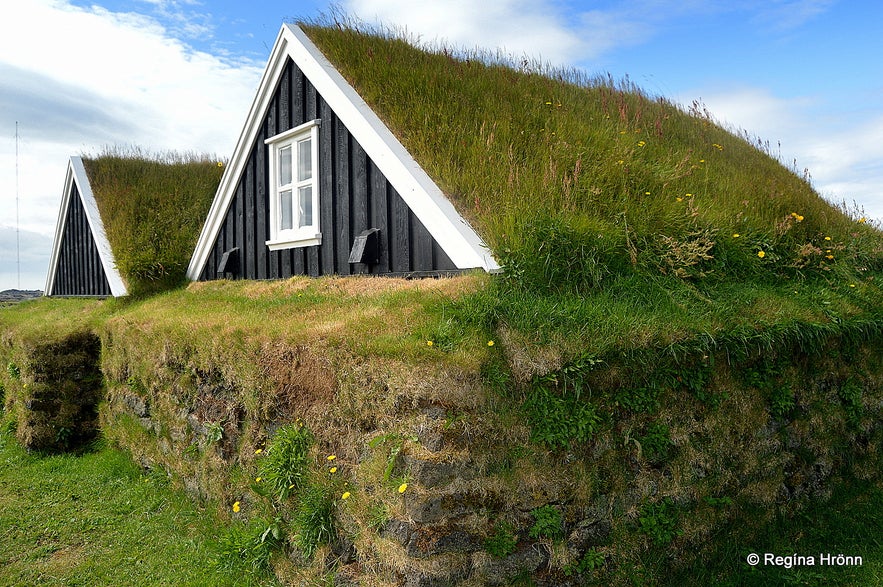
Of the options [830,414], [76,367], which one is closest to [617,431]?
[830,414]

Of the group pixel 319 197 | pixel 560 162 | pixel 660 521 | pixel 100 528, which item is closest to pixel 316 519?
Answer: pixel 660 521

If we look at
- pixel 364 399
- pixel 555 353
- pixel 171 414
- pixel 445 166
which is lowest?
pixel 171 414

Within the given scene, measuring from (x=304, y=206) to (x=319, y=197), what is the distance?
2.73 ft

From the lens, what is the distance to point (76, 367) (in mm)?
10602

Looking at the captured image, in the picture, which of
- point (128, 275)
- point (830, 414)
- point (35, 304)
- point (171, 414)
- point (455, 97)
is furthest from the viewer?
point (35, 304)

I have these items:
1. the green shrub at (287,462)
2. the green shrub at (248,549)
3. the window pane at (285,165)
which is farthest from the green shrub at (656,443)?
the window pane at (285,165)

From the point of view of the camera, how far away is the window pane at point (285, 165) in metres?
10.0

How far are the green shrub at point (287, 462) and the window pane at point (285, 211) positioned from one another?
16.6 ft

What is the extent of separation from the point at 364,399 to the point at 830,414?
520 centimetres

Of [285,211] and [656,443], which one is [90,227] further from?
[656,443]

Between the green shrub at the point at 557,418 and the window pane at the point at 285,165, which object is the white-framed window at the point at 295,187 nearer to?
the window pane at the point at 285,165

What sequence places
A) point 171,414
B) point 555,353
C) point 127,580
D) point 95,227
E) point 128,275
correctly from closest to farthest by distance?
point 555,353
point 127,580
point 171,414
point 128,275
point 95,227

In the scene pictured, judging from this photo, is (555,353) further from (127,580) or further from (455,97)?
(455,97)

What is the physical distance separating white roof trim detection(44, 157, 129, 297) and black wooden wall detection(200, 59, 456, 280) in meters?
3.64
